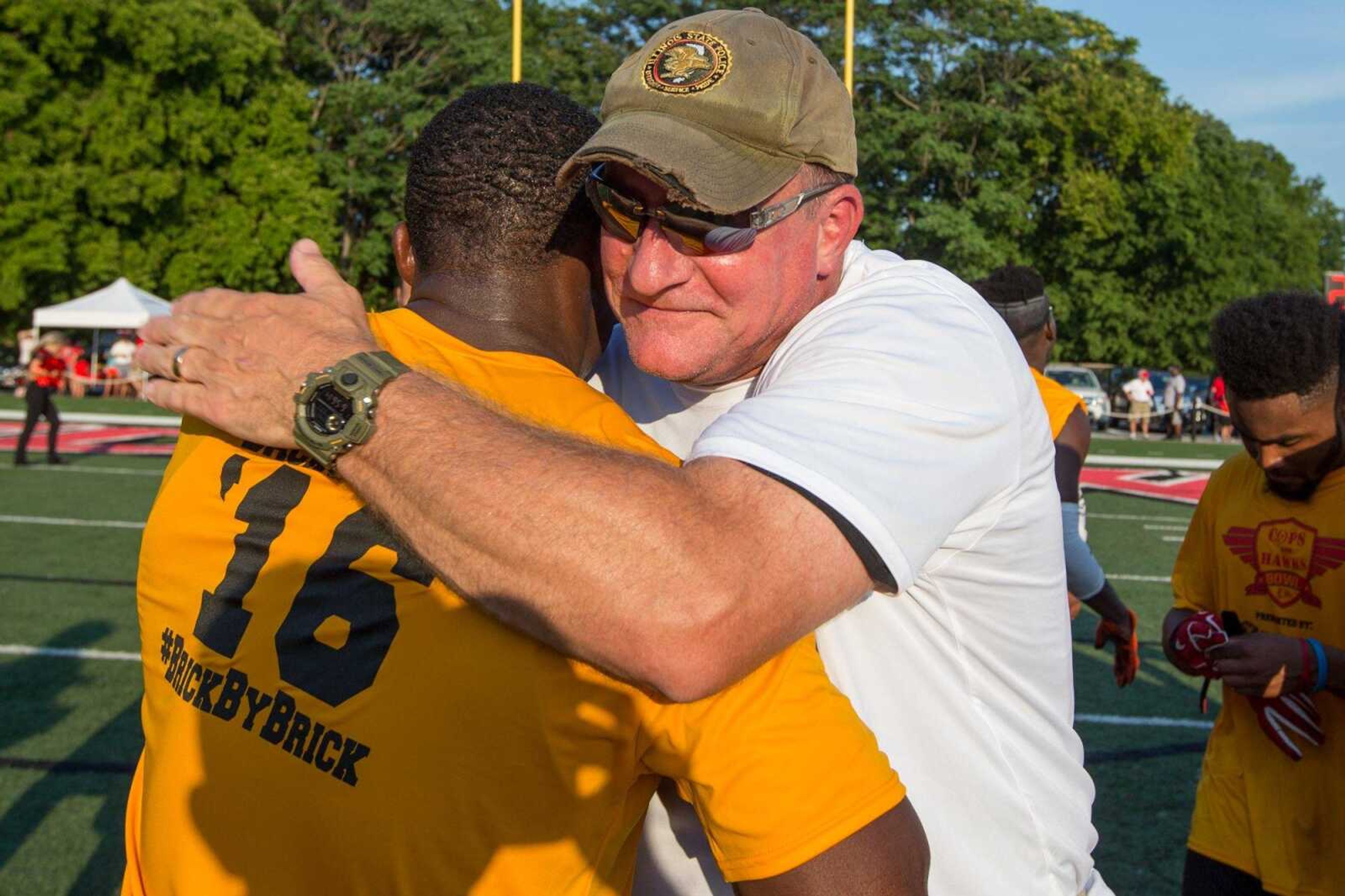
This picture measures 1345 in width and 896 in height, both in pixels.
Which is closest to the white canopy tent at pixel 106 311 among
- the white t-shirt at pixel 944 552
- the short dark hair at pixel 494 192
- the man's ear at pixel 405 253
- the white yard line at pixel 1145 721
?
the white yard line at pixel 1145 721

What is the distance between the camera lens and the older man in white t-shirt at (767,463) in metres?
1.49

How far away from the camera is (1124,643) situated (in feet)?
16.8

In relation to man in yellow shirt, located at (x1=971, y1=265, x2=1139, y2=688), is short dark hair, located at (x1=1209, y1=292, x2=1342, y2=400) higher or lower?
higher

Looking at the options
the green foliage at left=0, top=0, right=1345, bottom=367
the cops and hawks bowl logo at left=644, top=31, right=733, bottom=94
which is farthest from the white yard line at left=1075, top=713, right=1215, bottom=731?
the green foliage at left=0, top=0, right=1345, bottom=367

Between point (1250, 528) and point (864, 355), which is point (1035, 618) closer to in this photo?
point (864, 355)

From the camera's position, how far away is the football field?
507cm

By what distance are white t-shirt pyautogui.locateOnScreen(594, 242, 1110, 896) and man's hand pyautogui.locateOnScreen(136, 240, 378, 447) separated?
0.56m

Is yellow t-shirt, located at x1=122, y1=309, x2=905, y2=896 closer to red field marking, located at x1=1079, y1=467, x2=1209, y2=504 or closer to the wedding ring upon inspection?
the wedding ring

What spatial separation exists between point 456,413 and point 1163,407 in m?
32.8

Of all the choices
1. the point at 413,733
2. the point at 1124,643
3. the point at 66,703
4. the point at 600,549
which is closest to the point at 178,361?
the point at 413,733

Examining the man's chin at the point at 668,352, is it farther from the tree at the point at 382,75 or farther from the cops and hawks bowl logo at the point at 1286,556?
the tree at the point at 382,75

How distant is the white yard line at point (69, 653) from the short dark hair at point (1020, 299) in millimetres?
5485

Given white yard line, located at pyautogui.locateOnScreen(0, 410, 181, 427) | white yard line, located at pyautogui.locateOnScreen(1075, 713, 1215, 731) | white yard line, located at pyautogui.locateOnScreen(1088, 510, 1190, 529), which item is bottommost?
white yard line, located at pyautogui.locateOnScreen(0, 410, 181, 427)

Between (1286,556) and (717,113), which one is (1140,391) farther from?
(717,113)
